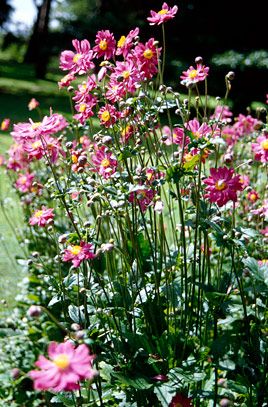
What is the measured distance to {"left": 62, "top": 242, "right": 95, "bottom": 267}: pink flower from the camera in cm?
143

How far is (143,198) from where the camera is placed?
172 centimetres

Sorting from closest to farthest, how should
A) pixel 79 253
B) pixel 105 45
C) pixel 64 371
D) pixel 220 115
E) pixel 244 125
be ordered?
1. pixel 64 371
2. pixel 79 253
3. pixel 220 115
4. pixel 105 45
5. pixel 244 125

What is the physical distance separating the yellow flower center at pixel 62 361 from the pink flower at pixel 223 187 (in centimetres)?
65

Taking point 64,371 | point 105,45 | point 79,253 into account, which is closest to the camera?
point 64,371

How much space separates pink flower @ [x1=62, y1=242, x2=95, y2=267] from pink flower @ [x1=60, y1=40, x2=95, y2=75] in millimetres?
510

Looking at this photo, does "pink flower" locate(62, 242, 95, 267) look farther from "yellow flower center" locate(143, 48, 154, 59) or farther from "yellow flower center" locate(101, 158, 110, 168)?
"yellow flower center" locate(143, 48, 154, 59)

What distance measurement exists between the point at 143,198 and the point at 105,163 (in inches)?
6.2

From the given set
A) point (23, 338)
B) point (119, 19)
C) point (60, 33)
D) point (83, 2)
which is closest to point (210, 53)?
point (119, 19)

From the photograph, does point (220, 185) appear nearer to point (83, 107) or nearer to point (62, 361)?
point (83, 107)

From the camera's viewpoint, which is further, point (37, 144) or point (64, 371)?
point (37, 144)

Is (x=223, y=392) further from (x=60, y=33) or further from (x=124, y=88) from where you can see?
(x=60, y=33)

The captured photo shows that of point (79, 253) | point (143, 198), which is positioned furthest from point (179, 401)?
point (143, 198)

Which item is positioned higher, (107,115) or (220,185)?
(107,115)

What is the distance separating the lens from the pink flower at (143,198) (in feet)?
5.16
